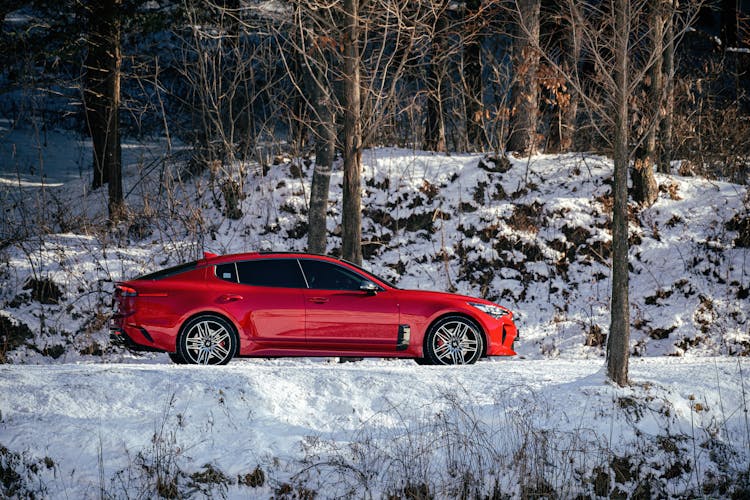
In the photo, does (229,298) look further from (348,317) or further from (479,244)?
(479,244)

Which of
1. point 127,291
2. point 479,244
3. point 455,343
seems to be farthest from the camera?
→ point 479,244

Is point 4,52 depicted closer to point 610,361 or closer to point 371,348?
point 371,348

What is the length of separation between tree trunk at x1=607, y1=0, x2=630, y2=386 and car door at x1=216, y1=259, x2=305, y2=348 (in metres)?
3.95

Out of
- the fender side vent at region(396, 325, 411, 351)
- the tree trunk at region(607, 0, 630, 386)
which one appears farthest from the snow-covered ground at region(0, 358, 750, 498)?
the fender side vent at region(396, 325, 411, 351)

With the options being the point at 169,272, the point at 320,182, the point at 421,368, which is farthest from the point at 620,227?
the point at 320,182

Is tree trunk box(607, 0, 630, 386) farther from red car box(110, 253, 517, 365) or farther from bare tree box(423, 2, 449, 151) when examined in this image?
bare tree box(423, 2, 449, 151)

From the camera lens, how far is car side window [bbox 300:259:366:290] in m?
11.7

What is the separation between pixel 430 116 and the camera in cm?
2427

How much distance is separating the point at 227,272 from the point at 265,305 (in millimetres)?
717

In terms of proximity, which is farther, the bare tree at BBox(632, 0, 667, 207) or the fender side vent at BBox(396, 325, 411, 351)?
the bare tree at BBox(632, 0, 667, 207)

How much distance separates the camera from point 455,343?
39.0ft

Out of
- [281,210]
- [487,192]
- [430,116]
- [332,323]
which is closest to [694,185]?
[487,192]

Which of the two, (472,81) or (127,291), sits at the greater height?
(472,81)

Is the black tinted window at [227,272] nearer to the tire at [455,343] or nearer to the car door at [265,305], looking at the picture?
the car door at [265,305]
